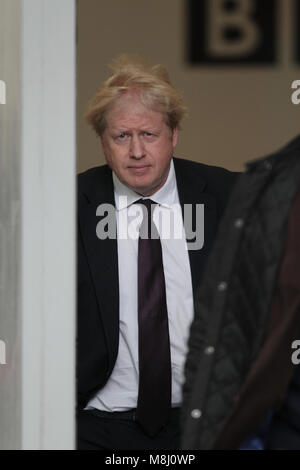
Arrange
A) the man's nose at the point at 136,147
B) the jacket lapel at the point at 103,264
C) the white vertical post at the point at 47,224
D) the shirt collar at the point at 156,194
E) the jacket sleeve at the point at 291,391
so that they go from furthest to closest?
the shirt collar at the point at 156,194
the man's nose at the point at 136,147
the jacket lapel at the point at 103,264
the white vertical post at the point at 47,224
the jacket sleeve at the point at 291,391

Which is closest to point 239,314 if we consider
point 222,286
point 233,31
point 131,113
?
point 222,286

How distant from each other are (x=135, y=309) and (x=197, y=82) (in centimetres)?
191

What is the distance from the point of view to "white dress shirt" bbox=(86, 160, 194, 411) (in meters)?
2.76

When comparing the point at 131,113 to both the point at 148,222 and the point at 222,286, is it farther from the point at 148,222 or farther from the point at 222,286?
the point at 222,286

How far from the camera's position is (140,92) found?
9.39ft

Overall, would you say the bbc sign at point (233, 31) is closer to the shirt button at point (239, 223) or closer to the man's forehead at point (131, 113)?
the man's forehead at point (131, 113)

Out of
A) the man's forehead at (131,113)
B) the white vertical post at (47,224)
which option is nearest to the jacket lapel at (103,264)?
the man's forehead at (131,113)

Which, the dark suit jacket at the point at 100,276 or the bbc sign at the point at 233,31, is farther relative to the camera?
the bbc sign at the point at 233,31

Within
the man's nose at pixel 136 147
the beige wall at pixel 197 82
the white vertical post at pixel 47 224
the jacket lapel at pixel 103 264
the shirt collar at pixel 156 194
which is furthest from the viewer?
the beige wall at pixel 197 82

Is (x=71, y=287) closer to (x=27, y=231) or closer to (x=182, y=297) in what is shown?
(x=27, y=231)

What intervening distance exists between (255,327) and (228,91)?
110 inches

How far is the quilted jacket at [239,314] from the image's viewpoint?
180 cm

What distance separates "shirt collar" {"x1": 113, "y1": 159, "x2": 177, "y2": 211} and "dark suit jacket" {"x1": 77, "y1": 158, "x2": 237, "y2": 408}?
0.07ft

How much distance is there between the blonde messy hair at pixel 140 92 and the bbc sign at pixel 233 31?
133 centimetres
